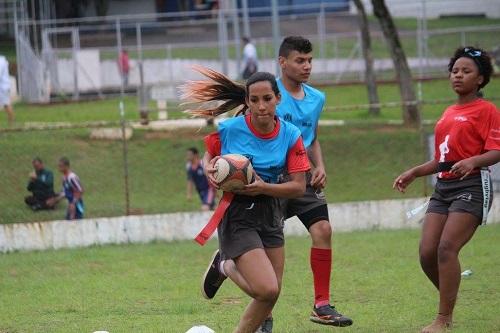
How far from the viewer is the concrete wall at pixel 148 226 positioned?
1430 cm

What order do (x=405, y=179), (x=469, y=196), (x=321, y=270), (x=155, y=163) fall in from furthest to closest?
(x=155, y=163)
(x=321, y=270)
(x=405, y=179)
(x=469, y=196)

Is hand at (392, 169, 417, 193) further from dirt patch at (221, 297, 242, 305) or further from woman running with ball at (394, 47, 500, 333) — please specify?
dirt patch at (221, 297, 242, 305)

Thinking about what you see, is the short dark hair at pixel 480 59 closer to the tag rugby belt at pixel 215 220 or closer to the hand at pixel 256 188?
the hand at pixel 256 188

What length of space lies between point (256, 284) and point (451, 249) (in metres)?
1.56

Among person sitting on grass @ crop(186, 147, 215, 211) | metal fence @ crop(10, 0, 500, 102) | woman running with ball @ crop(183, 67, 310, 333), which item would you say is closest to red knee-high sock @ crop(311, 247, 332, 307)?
woman running with ball @ crop(183, 67, 310, 333)

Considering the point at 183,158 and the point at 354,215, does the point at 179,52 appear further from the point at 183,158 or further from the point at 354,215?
the point at 354,215

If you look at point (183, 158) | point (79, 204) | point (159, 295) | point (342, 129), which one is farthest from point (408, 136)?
point (159, 295)

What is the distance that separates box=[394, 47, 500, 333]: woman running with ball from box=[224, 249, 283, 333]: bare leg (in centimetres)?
140

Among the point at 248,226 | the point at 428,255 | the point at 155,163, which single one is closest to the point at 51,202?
the point at 155,163

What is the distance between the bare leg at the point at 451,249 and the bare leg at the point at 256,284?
135 cm

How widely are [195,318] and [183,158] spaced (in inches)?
457

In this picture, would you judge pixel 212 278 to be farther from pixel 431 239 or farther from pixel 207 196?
pixel 207 196

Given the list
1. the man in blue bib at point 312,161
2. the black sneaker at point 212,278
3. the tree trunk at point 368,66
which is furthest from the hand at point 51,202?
the black sneaker at point 212,278

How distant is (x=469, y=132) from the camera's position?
7375 mm
